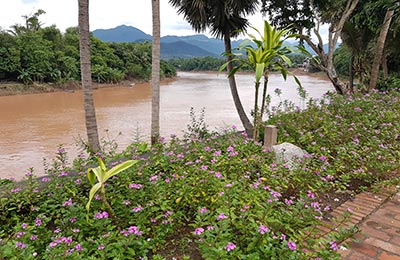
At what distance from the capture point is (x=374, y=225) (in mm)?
2053

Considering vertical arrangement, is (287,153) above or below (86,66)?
below

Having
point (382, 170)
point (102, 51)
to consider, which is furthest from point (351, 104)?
point (102, 51)

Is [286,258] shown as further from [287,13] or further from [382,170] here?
[287,13]

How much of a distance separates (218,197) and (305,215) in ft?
1.72

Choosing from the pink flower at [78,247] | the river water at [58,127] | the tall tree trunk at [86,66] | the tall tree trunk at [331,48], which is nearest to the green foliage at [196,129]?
the river water at [58,127]

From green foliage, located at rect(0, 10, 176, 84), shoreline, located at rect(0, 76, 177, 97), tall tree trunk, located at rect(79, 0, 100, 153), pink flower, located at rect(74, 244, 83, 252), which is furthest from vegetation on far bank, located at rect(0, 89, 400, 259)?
green foliage, located at rect(0, 10, 176, 84)

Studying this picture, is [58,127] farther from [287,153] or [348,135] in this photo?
[348,135]

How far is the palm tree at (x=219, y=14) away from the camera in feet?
16.7

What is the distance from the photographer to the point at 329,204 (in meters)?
2.36

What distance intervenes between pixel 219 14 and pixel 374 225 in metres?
4.34

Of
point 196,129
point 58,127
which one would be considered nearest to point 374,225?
point 196,129

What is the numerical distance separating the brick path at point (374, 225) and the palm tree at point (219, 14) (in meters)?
2.75

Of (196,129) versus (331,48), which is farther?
(331,48)

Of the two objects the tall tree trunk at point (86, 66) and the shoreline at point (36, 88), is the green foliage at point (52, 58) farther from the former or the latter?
the tall tree trunk at point (86, 66)
